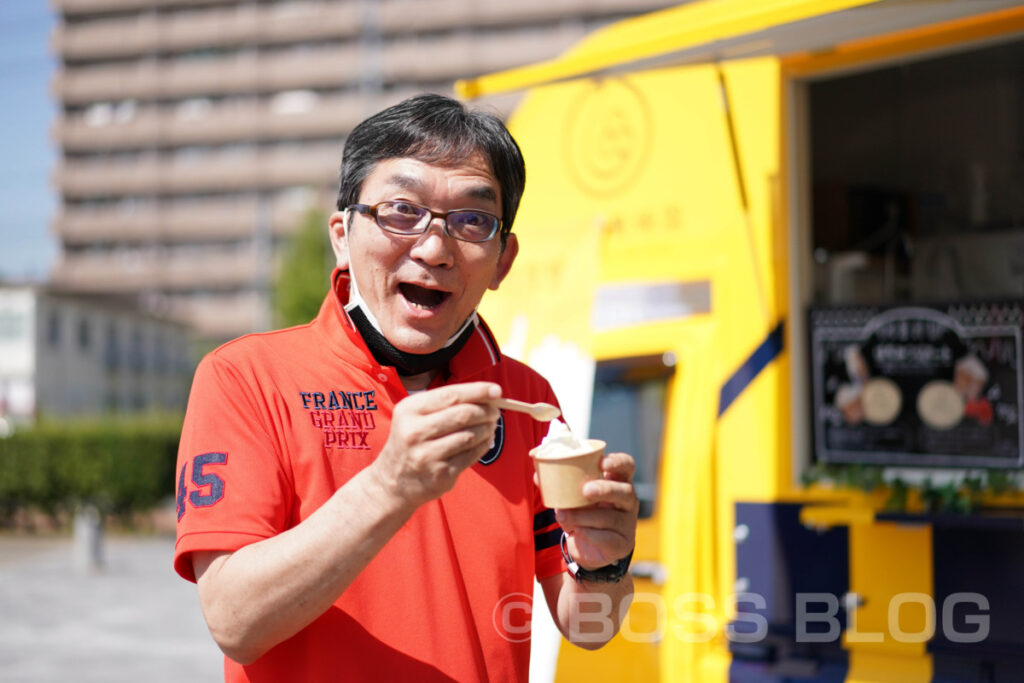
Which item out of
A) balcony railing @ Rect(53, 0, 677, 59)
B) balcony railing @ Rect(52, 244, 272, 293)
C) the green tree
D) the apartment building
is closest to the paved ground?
the green tree

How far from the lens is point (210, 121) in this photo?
61.4 meters

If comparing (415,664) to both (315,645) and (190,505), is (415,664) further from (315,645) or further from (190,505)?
(190,505)

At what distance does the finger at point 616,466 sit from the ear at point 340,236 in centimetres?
66

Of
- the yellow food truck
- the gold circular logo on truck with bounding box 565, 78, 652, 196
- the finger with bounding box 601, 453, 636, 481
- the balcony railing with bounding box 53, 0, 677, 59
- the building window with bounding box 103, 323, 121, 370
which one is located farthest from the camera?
the balcony railing with bounding box 53, 0, 677, 59

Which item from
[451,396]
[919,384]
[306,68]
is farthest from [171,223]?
[451,396]

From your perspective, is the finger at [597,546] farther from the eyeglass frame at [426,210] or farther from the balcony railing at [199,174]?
the balcony railing at [199,174]

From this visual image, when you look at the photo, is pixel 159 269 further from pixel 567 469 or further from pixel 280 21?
pixel 567 469

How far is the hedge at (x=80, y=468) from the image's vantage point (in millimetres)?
18391

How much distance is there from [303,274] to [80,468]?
1618 centimetres

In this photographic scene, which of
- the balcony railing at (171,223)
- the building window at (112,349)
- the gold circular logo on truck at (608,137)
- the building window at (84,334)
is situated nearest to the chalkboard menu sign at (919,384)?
the gold circular logo on truck at (608,137)

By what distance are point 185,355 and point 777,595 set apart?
5433 cm

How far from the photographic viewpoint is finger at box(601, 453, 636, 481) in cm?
167

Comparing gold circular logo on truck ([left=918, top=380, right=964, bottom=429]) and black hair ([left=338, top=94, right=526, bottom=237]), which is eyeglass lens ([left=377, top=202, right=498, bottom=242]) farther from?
gold circular logo on truck ([left=918, top=380, right=964, bottom=429])

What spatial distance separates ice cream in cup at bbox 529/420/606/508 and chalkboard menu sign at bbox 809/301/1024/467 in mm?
2223
